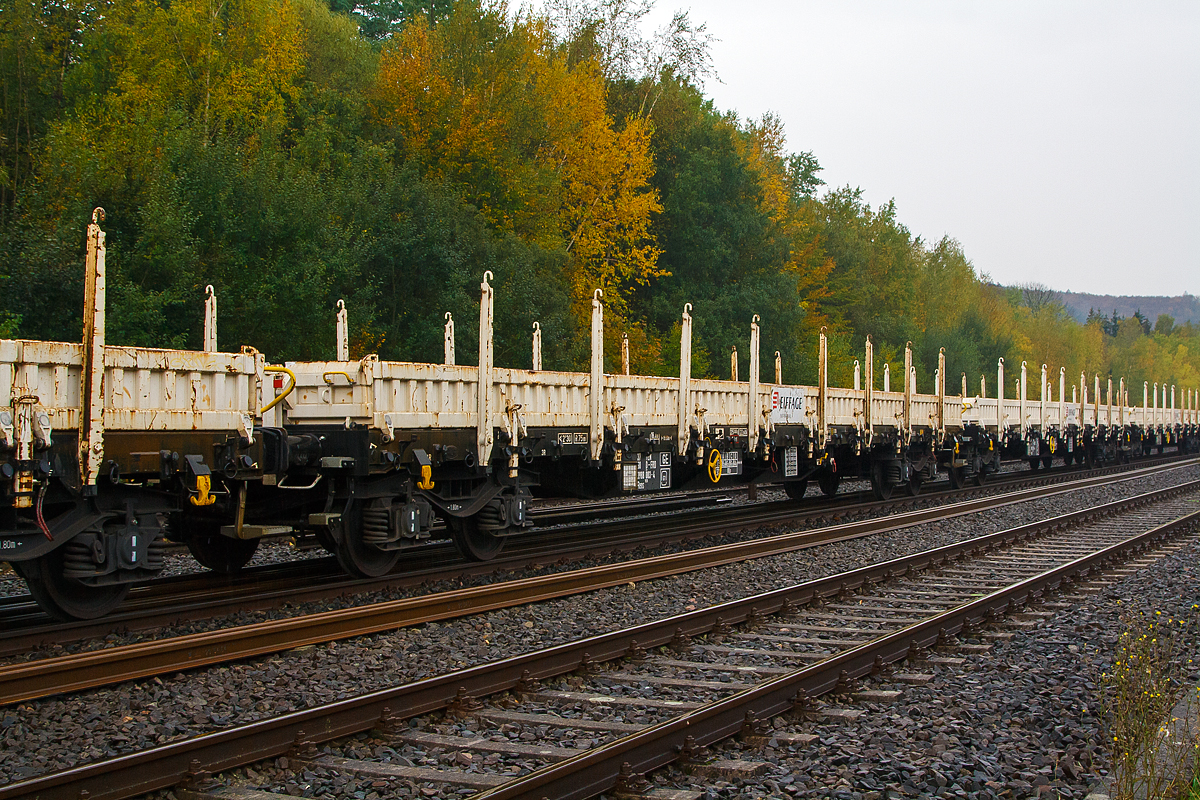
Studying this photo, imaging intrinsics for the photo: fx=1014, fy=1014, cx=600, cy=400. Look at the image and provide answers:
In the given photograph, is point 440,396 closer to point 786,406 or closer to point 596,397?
point 596,397

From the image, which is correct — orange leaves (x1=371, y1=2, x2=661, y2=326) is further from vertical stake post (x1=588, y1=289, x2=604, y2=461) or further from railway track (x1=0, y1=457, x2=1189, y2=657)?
vertical stake post (x1=588, y1=289, x2=604, y2=461)

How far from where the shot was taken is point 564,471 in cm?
1410

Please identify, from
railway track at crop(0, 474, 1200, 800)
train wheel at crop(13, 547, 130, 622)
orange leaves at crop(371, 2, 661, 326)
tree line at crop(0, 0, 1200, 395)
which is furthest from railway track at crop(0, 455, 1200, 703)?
orange leaves at crop(371, 2, 661, 326)

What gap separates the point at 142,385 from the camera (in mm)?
8523

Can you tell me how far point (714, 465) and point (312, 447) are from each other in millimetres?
7230

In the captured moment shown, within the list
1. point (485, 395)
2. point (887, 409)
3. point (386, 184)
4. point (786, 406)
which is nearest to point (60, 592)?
point (485, 395)

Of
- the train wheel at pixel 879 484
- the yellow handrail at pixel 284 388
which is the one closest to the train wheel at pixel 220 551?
the yellow handrail at pixel 284 388

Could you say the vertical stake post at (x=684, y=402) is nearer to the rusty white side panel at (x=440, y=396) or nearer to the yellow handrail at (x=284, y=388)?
the rusty white side panel at (x=440, y=396)

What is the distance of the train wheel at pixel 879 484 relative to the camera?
71.6 ft

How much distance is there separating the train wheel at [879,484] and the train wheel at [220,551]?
14.5m

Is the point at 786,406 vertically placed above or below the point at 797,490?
above

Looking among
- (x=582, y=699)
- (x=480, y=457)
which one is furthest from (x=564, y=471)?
(x=582, y=699)

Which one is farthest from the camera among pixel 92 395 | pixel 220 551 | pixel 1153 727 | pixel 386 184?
pixel 386 184

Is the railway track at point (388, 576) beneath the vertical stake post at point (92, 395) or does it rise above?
Answer: beneath
